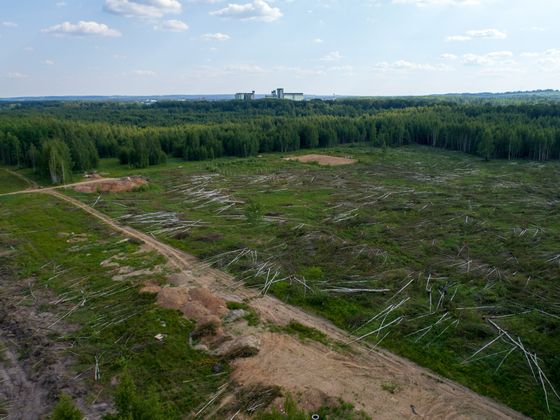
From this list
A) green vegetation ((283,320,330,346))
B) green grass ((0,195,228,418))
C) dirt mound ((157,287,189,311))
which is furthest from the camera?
dirt mound ((157,287,189,311))

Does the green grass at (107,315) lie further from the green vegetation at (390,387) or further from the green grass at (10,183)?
the green grass at (10,183)

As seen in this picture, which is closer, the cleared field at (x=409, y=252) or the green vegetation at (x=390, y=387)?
the green vegetation at (x=390, y=387)

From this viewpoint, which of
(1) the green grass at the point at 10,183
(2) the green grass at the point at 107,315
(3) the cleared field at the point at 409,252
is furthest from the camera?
(1) the green grass at the point at 10,183

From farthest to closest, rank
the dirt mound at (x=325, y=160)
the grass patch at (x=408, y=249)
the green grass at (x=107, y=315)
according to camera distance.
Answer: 1. the dirt mound at (x=325, y=160)
2. the grass patch at (x=408, y=249)
3. the green grass at (x=107, y=315)

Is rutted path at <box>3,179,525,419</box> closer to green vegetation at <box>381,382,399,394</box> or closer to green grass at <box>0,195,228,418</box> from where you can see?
green vegetation at <box>381,382,399,394</box>

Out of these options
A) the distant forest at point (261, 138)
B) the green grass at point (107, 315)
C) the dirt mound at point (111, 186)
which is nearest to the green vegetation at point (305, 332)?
the green grass at point (107, 315)

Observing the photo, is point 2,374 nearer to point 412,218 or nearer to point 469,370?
point 469,370

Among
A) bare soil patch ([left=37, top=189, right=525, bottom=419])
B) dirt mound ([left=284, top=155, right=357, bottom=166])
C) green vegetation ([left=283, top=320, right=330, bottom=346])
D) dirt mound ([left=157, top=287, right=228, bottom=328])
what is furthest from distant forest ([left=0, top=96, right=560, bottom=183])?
bare soil patch ([left=37, top=189, right=525, bottom=419])

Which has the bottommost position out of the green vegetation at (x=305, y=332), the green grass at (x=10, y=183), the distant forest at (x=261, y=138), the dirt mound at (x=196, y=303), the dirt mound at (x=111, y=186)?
the green vegetation at (x=305, y=332)
